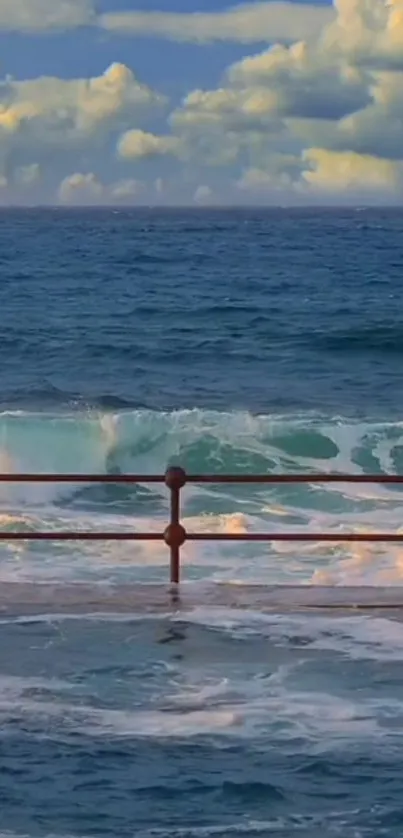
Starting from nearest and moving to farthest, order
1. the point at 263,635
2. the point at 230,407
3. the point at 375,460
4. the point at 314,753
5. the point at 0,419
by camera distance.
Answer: the point at 314,753 < the point at 263,635 < the point at 375,460 < the point at 0,419 < the point at 230,407

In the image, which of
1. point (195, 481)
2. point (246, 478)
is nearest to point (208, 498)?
Answer: point (195, 481)

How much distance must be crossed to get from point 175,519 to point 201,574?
552 cm

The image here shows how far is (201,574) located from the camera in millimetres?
14078

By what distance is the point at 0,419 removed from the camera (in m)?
27.0

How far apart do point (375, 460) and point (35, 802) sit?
1871 centimetres

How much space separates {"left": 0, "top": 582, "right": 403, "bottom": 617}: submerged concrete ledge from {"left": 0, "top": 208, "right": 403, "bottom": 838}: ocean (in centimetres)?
3

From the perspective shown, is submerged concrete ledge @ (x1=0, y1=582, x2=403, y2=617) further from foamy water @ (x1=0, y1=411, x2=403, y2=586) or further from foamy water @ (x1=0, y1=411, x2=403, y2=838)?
foamy water @ (x1=0, y1=411, x2=403, y2=586)

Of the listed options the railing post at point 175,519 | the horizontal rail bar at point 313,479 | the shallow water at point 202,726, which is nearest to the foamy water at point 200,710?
the shallow water at point 202,726

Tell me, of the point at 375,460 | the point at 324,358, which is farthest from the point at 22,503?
the point at 324,358

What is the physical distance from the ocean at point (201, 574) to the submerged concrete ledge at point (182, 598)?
0.03 metres

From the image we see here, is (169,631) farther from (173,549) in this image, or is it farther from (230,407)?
(230,407)

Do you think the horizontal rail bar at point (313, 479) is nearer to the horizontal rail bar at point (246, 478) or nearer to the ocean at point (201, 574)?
the horizontal rail bar at point (246, 478)

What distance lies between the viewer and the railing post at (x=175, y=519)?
8.38 meters

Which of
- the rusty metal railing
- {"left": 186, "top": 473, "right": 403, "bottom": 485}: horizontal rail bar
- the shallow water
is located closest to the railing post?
the rusty metal railing
